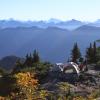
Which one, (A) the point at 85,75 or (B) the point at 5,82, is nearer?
(A) the point at 85,75

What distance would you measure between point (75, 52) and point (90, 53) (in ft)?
24.0

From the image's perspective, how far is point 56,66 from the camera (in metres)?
35.8

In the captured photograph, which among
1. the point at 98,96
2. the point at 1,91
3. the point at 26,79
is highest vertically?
the point at 26,79

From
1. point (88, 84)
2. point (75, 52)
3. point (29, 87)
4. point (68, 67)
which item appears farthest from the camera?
point (75, 52)

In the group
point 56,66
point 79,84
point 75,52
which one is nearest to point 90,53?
point 75,52

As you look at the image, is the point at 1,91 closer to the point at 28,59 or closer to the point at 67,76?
the point at 67,76

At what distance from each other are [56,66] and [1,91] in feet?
18.1

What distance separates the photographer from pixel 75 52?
7425 centimetres

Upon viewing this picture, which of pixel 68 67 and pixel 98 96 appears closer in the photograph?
pixel 98 96

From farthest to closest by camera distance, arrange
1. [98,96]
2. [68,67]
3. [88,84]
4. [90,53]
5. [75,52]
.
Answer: [75,52] → [90,53] → [68,67] → [88,84] → [98,96]

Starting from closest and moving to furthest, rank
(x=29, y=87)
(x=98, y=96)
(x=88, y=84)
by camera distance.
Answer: (x=29, y=87)
(x=98, y=96)
(x=88, y=84)

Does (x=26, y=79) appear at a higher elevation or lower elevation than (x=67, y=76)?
higher

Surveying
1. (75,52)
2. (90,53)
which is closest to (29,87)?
(90,53)

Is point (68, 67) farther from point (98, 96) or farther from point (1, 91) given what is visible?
point (98, 96)
